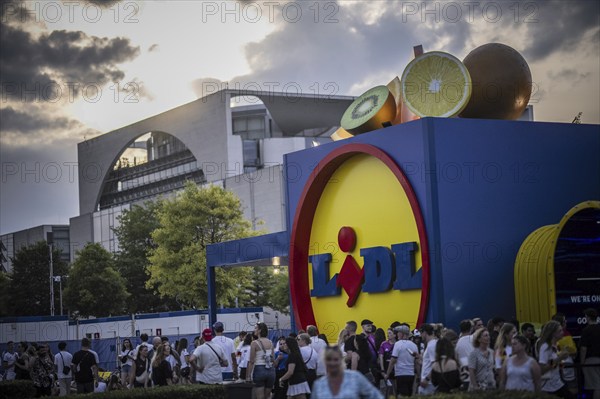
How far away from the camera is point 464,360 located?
13414 mm

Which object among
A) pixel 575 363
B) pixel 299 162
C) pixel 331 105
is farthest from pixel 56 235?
pixel 575 363

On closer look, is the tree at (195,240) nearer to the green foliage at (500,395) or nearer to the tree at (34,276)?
the tree at (34,276)

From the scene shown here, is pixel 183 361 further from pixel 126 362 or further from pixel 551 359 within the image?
pixel 551 359

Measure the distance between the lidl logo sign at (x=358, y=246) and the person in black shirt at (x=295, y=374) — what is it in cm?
508

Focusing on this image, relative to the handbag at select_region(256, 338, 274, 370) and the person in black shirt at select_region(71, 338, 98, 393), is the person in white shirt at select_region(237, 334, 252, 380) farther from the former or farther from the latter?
the person in black shirt at select_region(71, 338, 98, 393)

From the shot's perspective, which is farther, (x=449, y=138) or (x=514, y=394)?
(x=449, y=138)

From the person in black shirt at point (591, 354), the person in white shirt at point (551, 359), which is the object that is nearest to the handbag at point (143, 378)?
the person in black shirt at point (591, 354)

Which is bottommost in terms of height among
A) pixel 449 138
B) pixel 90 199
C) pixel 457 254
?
pixel 457 254

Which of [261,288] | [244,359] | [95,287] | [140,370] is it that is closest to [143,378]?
[140,370]

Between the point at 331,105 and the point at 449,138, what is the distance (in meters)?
63.1

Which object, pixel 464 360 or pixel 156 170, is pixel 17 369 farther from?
pixel 156 170

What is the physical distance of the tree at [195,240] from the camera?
48.9m

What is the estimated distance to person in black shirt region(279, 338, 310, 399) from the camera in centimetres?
1628

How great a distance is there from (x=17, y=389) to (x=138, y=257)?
1877 inches
